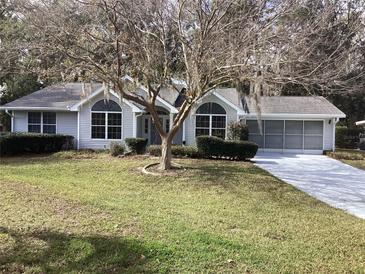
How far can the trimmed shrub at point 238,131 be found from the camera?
2300 cm

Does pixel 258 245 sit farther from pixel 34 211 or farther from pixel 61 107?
pixel 61 107

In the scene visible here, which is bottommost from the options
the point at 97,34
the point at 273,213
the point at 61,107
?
the point at 273,213

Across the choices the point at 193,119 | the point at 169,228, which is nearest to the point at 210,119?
the point at 193,119

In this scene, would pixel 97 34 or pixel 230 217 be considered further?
pixel 97 34

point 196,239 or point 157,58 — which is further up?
point 157,58

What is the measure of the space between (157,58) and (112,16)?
2.16 metres

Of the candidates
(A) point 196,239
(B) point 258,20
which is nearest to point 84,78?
(B) point 258,20

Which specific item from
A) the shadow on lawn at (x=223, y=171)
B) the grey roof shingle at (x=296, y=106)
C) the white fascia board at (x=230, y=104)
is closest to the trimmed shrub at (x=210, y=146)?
the shadow on lawn at (x=223, y=171)

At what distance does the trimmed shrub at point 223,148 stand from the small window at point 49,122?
9547 millimetres

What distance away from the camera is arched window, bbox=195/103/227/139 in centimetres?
2406

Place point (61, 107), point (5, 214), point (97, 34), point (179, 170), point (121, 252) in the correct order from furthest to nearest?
point (61, 107) → point (179, 170) → point (97, 34) → point (5, 214) → point (121, 252)

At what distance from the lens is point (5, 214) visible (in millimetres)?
7512

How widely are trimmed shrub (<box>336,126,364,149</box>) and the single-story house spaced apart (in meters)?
7.21

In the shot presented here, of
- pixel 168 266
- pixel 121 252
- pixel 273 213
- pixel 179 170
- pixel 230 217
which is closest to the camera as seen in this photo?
pixel 168 266
